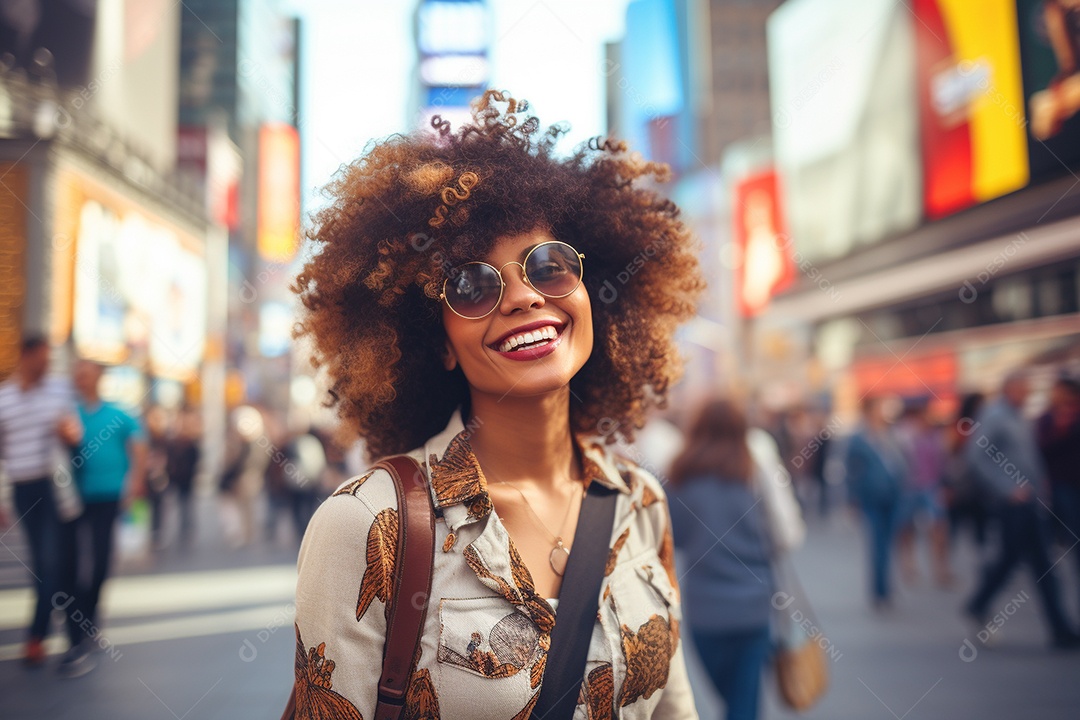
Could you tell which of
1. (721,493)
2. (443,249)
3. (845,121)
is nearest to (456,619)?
(443,249)

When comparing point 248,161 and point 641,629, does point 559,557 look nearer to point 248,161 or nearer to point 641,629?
point 641,629

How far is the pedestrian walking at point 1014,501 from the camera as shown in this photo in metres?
5.68

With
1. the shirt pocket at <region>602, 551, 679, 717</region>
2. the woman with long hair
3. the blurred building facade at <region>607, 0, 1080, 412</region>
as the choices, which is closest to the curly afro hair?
the shirt pocket at <region>602, 551, 679, 717</region>

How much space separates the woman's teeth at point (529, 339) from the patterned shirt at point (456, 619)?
0.23 meters

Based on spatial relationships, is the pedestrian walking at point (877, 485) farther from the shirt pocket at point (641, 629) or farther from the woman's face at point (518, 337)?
the woman's face at point (518, 337)

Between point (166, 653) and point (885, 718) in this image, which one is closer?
point (885, 718)

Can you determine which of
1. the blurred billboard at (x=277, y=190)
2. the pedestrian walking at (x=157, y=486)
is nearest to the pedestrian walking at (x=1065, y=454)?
the pedestrian walking at (x=157, y=486)

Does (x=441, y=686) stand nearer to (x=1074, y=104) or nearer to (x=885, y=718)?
(x=885, y=718)

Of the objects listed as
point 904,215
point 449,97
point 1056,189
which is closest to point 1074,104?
point 1056,189

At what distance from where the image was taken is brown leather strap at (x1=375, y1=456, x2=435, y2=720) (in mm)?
1437

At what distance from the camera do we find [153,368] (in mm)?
22969

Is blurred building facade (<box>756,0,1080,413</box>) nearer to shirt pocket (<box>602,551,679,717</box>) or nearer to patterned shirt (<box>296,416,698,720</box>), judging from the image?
shirt pocket (<box>602,551,679,717</box>)

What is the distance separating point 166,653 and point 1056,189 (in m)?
15.9

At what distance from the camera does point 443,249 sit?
1.82 metres
